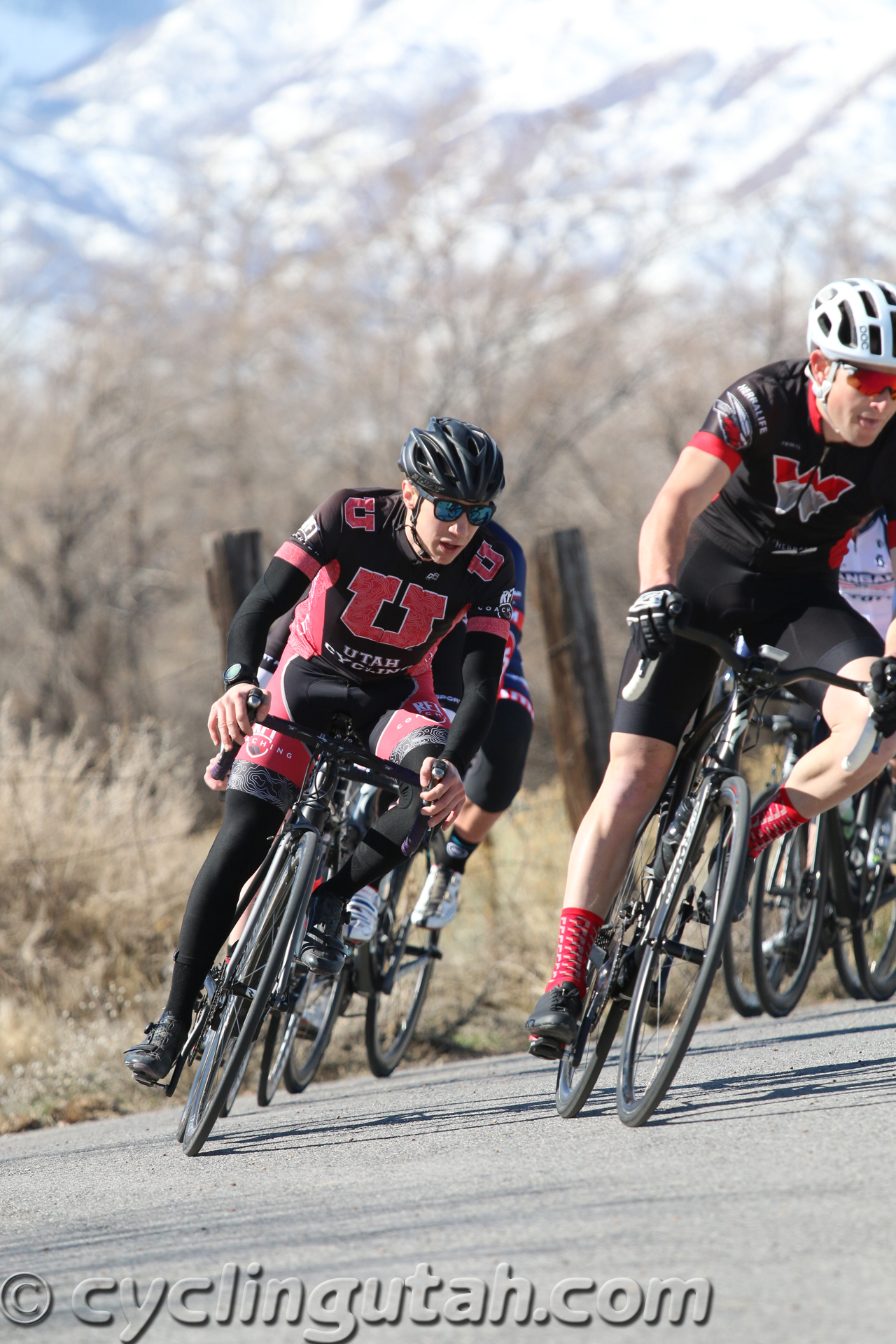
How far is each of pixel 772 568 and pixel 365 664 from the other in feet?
4.76

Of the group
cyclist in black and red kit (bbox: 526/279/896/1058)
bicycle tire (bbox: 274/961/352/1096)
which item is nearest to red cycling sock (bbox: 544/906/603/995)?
cyclist in black and red kit (bbox: 526/279/896/1058)

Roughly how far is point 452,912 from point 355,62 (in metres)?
178

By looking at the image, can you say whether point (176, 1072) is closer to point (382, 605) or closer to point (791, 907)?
point (382, 605)

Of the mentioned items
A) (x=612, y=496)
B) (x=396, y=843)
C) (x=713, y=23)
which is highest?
(x=713, y=23)

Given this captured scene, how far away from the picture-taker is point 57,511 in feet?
50.7

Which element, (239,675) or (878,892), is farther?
(878,892)

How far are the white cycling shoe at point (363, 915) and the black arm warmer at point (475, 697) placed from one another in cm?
70

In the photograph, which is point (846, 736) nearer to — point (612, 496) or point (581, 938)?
point (581, 938)

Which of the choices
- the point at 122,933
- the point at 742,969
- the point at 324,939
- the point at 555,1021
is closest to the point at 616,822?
the point at 555,1021

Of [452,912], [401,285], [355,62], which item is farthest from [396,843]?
[355,62]

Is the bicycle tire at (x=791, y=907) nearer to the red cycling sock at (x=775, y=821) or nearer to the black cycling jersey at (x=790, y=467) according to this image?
the red cycling sock at (x=775, y=821)

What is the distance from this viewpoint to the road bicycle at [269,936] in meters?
4.09

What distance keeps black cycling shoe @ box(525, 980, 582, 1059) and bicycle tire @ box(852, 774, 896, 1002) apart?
2.14m

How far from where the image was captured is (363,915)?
16.1 ft
